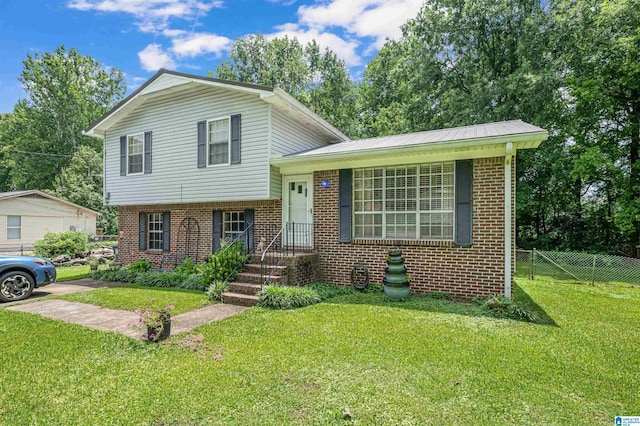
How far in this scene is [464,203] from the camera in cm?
678

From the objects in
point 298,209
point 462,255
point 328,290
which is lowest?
point 328,290

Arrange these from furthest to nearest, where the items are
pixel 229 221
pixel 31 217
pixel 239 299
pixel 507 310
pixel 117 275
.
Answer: pixel 31 217 → pixel 229 221 → pixel 117 275 → pixel 239 299 → pixel 507 310

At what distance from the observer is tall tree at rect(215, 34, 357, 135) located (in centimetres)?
2566

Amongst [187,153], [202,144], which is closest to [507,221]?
[202,144]

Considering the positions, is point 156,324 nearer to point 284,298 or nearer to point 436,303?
point 284,298

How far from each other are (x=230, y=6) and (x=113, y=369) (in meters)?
13.0

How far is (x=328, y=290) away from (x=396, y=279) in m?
1.63

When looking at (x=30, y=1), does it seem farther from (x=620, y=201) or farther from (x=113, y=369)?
(x=620, y=201)

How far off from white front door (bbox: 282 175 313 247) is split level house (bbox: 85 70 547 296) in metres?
0.03

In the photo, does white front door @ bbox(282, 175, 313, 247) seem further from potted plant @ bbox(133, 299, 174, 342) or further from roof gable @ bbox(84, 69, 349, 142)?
potted plant @ bbox(133, 299, 174, 342)

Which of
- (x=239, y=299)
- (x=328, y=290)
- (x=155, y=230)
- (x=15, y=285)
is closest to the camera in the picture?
(x=239, y=299)

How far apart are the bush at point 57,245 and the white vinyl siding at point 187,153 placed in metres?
6.31

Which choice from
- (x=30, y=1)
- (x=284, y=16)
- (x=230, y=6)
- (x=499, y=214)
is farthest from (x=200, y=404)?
(x=30, y=1)

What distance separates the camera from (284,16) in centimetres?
1533
